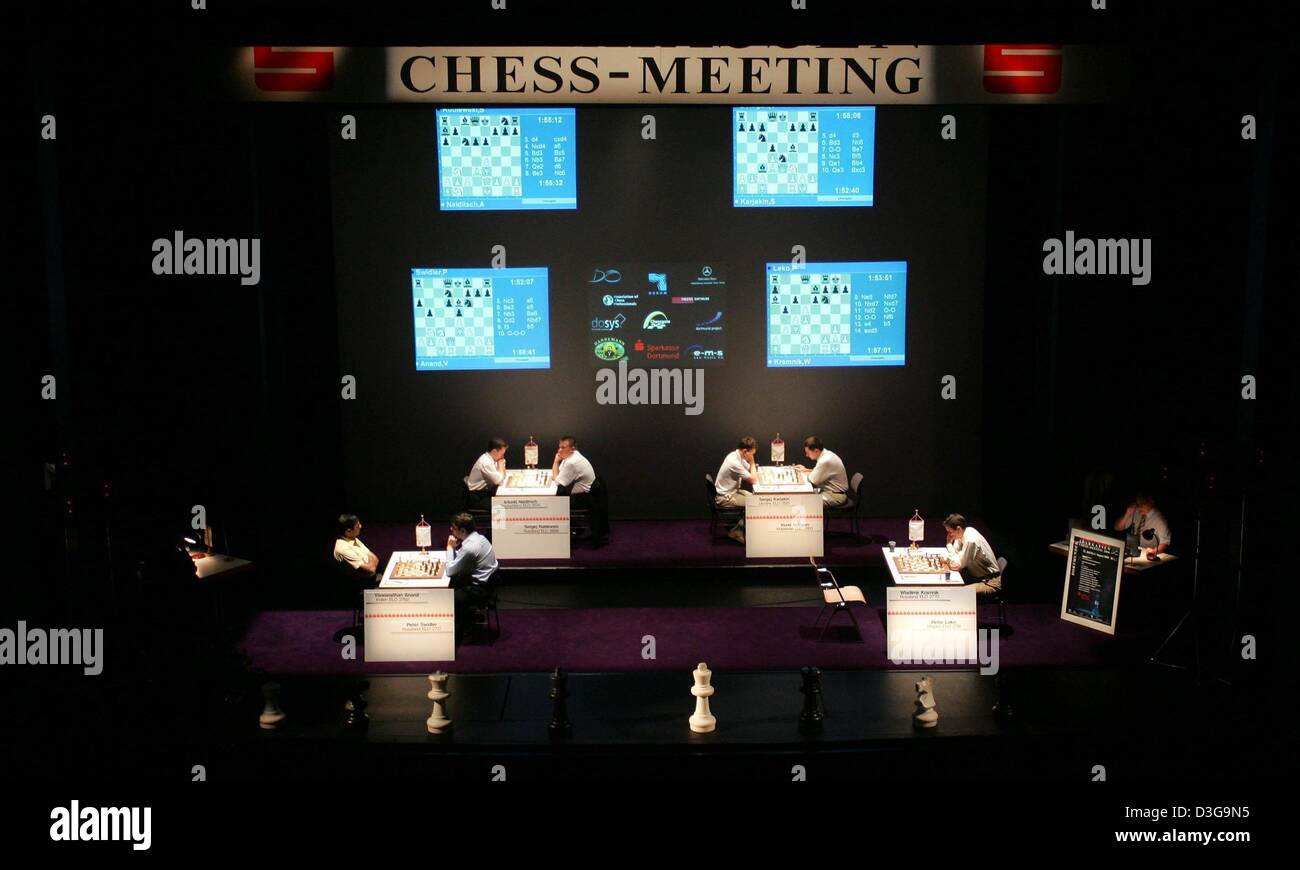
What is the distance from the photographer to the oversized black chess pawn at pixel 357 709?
6.00m

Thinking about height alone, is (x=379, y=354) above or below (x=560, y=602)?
above

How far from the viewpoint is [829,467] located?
9414 mm

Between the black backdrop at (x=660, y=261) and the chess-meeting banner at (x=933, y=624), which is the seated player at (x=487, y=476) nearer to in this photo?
the black backdrop at (x=660, y=261)

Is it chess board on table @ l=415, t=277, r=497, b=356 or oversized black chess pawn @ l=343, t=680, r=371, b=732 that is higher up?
chess board on table @ l=415, t=277, r=497, b=356

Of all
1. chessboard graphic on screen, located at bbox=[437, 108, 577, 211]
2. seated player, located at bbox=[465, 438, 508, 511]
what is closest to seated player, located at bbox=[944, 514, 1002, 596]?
seated player, located at bbox=[465, 438, 508, 511]

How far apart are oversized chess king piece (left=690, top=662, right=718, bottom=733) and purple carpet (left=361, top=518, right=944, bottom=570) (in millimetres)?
3062

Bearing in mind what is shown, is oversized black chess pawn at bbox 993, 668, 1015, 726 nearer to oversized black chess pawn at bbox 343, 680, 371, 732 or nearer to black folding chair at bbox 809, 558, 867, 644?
black folding chair at bbox 809, 558, 867, 644

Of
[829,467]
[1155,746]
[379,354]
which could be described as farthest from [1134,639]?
[379,354]

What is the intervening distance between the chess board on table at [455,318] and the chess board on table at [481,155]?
2.69 feet

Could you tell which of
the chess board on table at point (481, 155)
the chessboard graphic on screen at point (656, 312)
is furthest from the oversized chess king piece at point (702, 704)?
the chess board on table at point (481, 155)

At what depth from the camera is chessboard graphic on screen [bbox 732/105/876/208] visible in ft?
31.8

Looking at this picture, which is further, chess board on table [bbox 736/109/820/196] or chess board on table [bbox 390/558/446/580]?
chess board on table [bbox 736/109/820/196]
